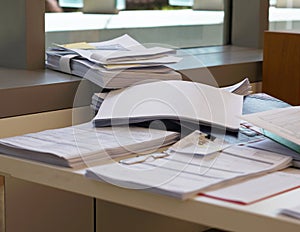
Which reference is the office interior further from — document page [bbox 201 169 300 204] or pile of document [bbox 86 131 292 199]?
document page [bbox 201 169 300 204]

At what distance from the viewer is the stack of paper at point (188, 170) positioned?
1.10m

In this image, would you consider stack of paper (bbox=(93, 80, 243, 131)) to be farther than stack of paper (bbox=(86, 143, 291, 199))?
Yes

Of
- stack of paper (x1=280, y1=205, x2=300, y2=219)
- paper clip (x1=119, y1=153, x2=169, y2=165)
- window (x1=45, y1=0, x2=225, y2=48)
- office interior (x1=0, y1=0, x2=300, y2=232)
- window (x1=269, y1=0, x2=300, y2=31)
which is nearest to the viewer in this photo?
stack of paper (x1=280, y1=205, x2=300, y2=219)

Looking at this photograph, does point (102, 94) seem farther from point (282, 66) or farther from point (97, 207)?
point (282, 66)

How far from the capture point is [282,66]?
7.70ft

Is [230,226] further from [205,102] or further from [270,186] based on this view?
[205,102]

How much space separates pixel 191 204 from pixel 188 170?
0.45 feet

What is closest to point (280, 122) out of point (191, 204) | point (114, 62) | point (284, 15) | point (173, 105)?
point (173, 105)

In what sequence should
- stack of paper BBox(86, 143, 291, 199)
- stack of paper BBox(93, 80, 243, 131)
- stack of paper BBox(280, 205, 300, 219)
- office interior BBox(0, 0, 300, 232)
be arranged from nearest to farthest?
stack of paper BBox(280, 205, 300, 219) → stack of paper BBox(86, 143, 291, 199) → stack of paper BBox(93, 80, 243, 131) → office interior BBox(0, 0, 300, 232)

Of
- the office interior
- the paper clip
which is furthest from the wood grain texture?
the paper clip

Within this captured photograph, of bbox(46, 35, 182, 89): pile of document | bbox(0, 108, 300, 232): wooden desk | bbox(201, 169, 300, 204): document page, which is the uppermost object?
bbox(46, 35, 182, 89): pile of document

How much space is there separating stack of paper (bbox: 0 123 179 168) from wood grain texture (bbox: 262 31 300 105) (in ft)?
3.26

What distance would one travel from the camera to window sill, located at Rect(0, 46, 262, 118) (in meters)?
1.66

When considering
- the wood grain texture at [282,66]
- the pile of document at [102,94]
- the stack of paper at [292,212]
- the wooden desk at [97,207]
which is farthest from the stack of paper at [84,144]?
the wood grain texture at [282,66]
